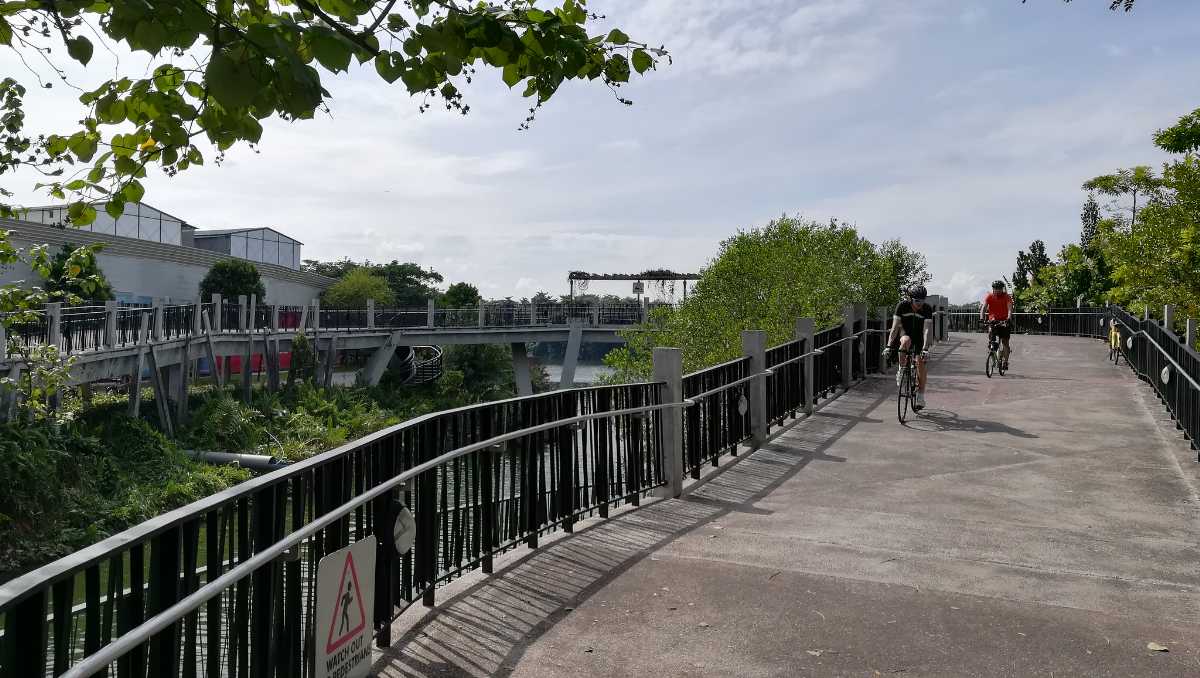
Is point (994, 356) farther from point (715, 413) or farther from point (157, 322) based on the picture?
point (157, 322)

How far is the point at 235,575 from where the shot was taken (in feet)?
10.7

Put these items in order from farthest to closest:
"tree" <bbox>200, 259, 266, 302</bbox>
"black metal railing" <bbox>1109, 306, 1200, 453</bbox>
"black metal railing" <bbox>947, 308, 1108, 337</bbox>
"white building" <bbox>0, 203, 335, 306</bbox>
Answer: "tree" <bbox>200, 259, 266, 302</bbox>
"white building" <bbox>0, 203, 335, 306</bbox>
"black metal railing" <bbox>947, 308, 1108, 337</bbox>
"black metal railing" <bbox>1109, 306, 1200, 453</bbox>

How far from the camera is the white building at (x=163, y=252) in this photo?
167 ft

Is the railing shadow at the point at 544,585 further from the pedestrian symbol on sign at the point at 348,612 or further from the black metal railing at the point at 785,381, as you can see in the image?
the black metal railing at the point at 785,381

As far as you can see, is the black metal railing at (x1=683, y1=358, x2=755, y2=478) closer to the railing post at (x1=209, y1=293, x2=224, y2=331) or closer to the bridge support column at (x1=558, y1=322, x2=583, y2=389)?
the railing post at (x1=209, y1=293, x2=224, y2=331)

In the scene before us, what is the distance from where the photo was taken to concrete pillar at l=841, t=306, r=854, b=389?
56.2 feet

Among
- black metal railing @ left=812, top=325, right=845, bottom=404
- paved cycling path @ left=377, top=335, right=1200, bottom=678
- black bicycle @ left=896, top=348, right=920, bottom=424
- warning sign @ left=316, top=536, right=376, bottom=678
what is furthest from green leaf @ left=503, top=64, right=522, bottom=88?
black metal railing @ left=812, top=325, right=845, bottom=404

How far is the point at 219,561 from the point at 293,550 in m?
0.50

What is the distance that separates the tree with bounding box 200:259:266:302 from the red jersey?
53122mm

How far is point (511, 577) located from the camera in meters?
5.95

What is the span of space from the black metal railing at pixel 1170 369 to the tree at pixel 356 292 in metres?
69.2

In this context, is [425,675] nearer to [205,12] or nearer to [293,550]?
[293,550]

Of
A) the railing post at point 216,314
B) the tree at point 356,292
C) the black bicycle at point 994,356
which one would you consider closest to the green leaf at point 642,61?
the black bicycle at point 994,356

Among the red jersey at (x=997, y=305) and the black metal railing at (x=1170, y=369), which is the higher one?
the red jersey at (x=997, y=305)
